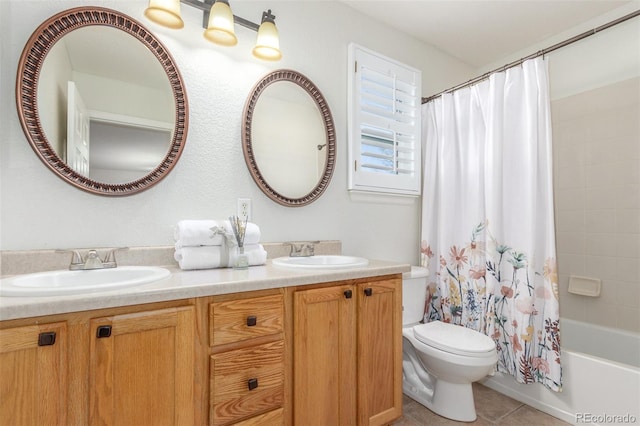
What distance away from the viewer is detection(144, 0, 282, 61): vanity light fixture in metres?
1.33

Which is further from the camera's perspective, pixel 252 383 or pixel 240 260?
pixel 240 260

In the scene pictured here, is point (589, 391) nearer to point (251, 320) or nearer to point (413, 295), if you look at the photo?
point (413, 295)

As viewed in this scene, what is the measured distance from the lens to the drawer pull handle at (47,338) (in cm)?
82

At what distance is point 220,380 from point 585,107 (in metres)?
3.04

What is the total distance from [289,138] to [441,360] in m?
1.48

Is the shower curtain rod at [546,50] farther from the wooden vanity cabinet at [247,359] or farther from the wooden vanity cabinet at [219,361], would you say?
the wooden vanity cabinet at [247,359]

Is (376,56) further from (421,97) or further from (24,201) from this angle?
(24,201)

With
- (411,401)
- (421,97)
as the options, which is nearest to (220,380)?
(411,401)

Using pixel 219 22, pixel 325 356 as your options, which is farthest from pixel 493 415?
pixel 219 22

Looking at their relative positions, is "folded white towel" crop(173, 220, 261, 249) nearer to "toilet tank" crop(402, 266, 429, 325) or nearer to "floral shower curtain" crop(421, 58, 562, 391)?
"toilet tank" crop(402, 266, 429, 325)

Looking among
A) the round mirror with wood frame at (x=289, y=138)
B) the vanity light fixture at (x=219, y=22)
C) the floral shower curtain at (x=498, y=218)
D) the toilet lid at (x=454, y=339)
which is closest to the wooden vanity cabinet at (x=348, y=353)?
the toilet lid at (x=454, y=339)

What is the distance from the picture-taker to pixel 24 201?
1215 mm

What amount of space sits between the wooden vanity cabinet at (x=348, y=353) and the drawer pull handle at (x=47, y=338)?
73cm

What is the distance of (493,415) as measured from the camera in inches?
69.8
